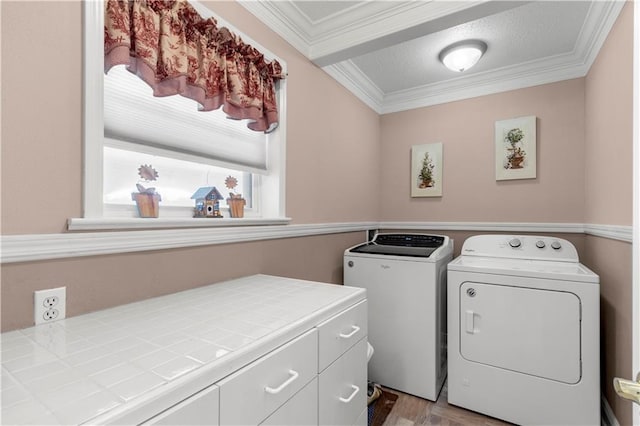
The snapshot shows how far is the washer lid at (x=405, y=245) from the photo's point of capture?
2.20m

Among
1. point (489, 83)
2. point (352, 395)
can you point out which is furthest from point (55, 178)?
point (489, 83)

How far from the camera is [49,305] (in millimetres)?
947

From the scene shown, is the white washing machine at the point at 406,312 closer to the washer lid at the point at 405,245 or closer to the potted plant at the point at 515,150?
the washer lid at the point at 405,245

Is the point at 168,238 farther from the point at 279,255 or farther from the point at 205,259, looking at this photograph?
the point at 279,255

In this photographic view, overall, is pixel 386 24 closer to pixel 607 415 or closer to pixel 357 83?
pixel 357 83

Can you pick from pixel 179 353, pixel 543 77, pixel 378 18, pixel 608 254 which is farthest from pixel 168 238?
pixel 543 77

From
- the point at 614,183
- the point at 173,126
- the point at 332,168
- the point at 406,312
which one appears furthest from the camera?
the point at 332,168

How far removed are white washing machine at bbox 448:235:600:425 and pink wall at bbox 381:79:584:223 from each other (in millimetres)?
560

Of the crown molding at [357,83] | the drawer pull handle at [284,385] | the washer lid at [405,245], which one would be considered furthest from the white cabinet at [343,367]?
the crown molding at [357,83]

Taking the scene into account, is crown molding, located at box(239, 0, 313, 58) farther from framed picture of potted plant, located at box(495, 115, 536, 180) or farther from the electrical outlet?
framed picture of potted plant, located at box(495, 115, 536, 180)

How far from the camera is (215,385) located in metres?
0.69

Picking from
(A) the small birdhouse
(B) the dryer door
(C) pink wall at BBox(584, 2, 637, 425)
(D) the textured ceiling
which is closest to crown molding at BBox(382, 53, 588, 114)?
(D) the textured ceiling

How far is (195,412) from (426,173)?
9.20ft

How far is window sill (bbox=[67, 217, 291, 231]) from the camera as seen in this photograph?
39.9 inches
